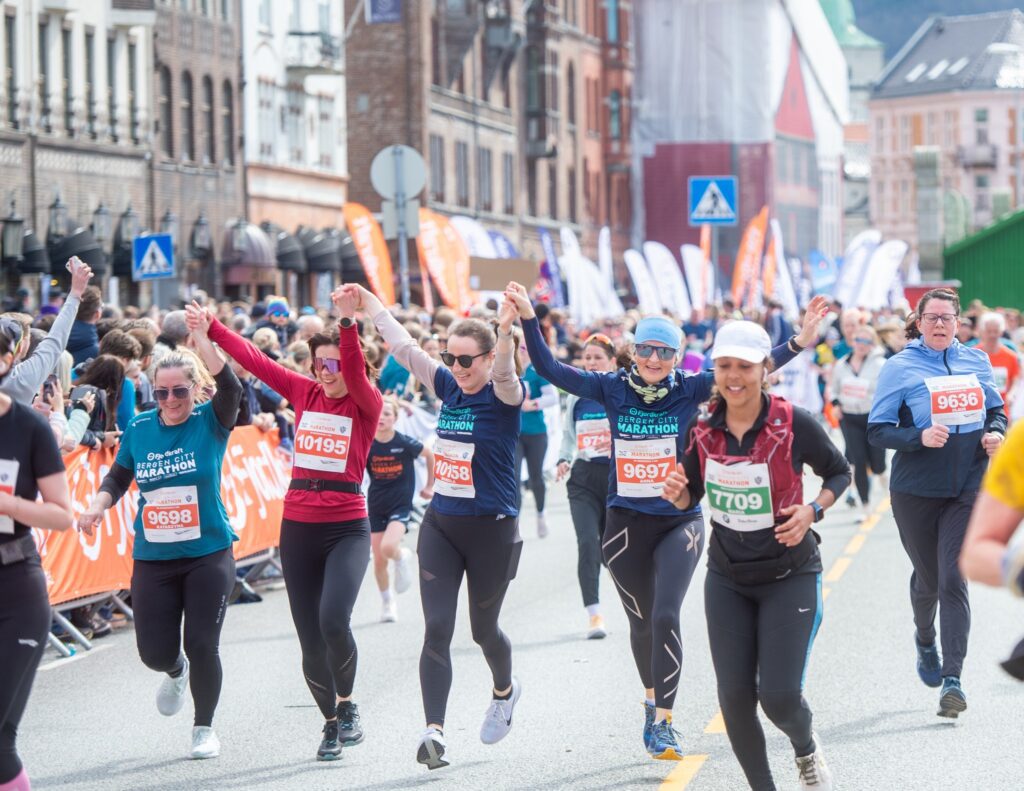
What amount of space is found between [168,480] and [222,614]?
0.61 meters

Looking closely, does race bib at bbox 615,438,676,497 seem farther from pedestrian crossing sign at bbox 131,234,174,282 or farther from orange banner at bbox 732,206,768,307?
orange banner at bbox 732,206,768,307

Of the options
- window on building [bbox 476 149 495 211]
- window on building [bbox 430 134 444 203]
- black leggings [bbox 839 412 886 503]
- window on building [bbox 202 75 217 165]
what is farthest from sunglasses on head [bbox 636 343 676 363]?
window on building [bbox 476 149 495 211]

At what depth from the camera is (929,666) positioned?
10078 millimetres

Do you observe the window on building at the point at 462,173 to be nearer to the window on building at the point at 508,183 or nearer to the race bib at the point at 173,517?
the window on building at the point at 508,183

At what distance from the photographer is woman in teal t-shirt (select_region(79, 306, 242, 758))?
8.77 m

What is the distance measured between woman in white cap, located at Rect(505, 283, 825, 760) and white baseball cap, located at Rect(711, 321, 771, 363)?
179 centimetres

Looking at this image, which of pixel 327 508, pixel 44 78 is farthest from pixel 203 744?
pixel 44 78

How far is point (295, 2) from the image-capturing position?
51094 mm

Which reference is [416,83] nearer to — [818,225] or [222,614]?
[818,225]

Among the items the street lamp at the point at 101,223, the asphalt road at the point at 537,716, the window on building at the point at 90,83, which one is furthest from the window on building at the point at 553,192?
the asphalt road at the point at 537,716

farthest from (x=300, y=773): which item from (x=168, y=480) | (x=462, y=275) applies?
(x=462, y=275)

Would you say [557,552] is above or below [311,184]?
below

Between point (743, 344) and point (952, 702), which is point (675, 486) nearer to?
point (743, 344)

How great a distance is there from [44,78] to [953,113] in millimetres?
111706
